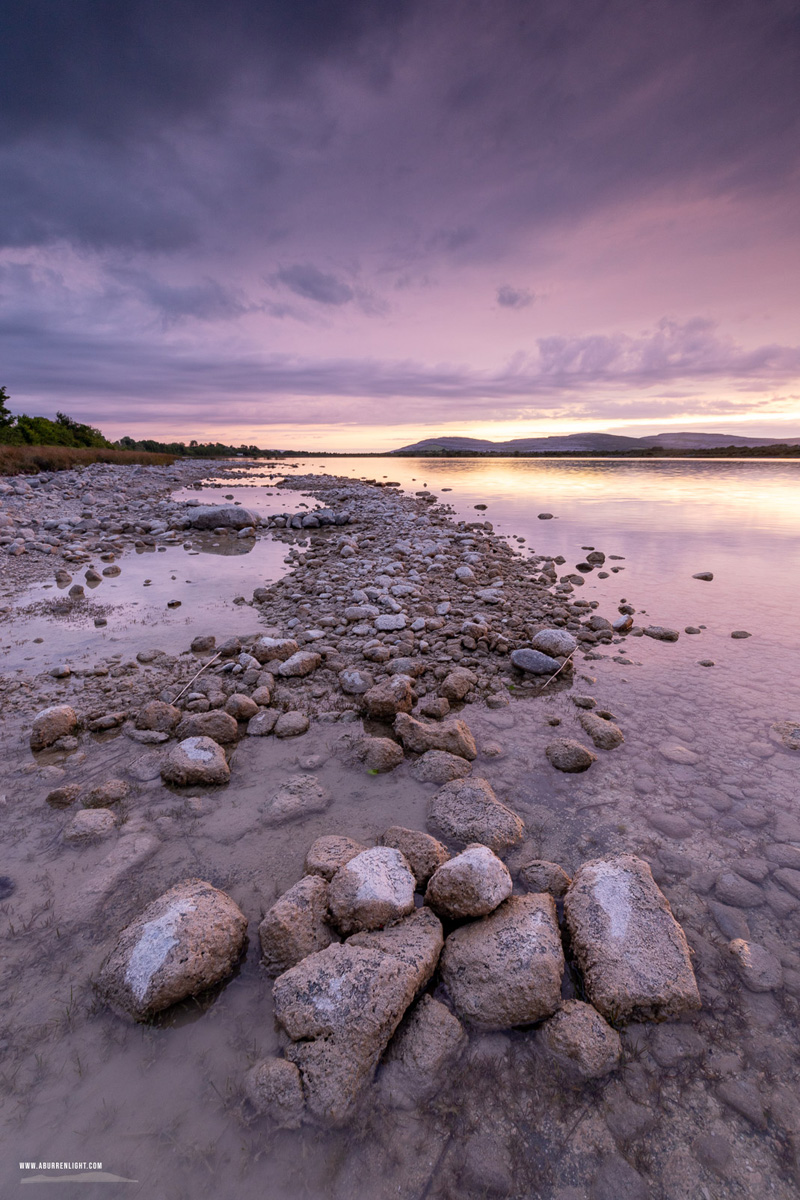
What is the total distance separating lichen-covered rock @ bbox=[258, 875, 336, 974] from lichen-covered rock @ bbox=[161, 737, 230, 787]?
159 centimetres

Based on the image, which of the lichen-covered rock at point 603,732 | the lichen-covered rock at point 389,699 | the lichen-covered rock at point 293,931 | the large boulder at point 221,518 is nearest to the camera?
→ the lichen-covered rock at point 293,931

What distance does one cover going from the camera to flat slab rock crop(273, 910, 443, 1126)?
6.66 ft

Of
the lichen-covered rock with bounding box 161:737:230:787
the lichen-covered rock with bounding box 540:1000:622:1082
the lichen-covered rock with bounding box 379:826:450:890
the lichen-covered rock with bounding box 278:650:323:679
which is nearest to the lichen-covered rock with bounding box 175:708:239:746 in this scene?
the lichen-covered rock with bounding box 161:737:230:787

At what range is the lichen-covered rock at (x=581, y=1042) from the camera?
2.14 m

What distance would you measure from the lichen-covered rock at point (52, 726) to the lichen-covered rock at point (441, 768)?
11.6 ft

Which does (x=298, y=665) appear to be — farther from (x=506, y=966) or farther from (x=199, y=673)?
(x=506, y=966)

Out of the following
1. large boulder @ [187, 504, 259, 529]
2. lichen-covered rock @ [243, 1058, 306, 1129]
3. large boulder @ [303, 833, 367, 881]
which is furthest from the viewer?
large boulder @ [187, 504, 259, 529]

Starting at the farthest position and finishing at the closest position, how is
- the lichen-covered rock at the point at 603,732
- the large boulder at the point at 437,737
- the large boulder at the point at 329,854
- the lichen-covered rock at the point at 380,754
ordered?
the lichen-covered rock at the point at 603,732 < the large boulder at the point at 437,737 < the lichen-covered rock at the point at 380,754 < the large boulder at the point at 329,854

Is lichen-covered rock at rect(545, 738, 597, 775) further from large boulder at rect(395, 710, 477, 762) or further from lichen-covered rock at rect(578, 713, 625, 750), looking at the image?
large boulder at rect(395, 710, 477, 762)

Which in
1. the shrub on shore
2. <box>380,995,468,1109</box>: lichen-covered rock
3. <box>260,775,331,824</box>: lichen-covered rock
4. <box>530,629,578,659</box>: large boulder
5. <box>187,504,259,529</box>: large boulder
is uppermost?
the shrub on shore

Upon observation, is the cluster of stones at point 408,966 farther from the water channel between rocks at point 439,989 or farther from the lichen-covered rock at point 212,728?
the lichen-covered rock at point 212,728

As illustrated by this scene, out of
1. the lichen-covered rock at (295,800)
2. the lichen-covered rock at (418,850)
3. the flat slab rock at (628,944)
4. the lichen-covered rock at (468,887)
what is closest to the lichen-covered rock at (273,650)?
the lichen-covered rock at (295,800)

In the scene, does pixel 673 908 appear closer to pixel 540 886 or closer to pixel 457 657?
pixel 540 886

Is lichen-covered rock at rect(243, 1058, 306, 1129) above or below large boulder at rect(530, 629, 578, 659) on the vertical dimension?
below
